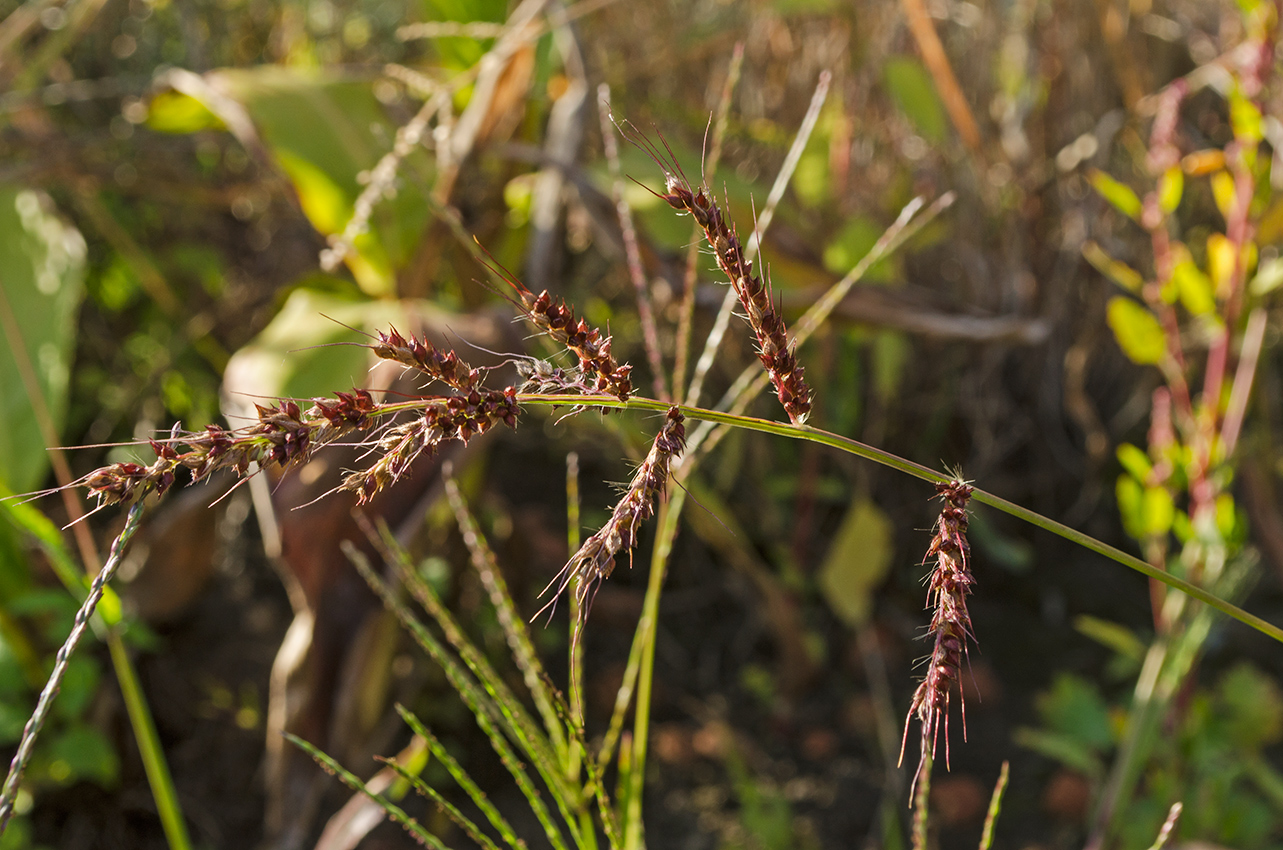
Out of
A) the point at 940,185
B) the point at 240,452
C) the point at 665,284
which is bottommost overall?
the point at 240,452

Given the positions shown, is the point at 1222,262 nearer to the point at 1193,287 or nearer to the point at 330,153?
the point at 1193,287

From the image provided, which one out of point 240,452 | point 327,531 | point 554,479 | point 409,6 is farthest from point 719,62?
point 240,452

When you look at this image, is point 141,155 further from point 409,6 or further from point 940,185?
point 940,185

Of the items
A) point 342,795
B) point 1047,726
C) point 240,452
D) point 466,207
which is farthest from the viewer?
point 466,207

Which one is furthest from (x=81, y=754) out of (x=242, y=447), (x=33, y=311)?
(x=242, y=447)

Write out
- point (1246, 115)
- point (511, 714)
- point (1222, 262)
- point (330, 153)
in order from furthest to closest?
1. point (330, 153)
2. point (1222, 262)
3. point (1246, 115)
4. point (511, 714)

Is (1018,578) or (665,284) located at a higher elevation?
(665,284)

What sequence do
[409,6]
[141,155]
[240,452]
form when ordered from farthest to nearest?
[409,6] < [141,155] < [240,452]
